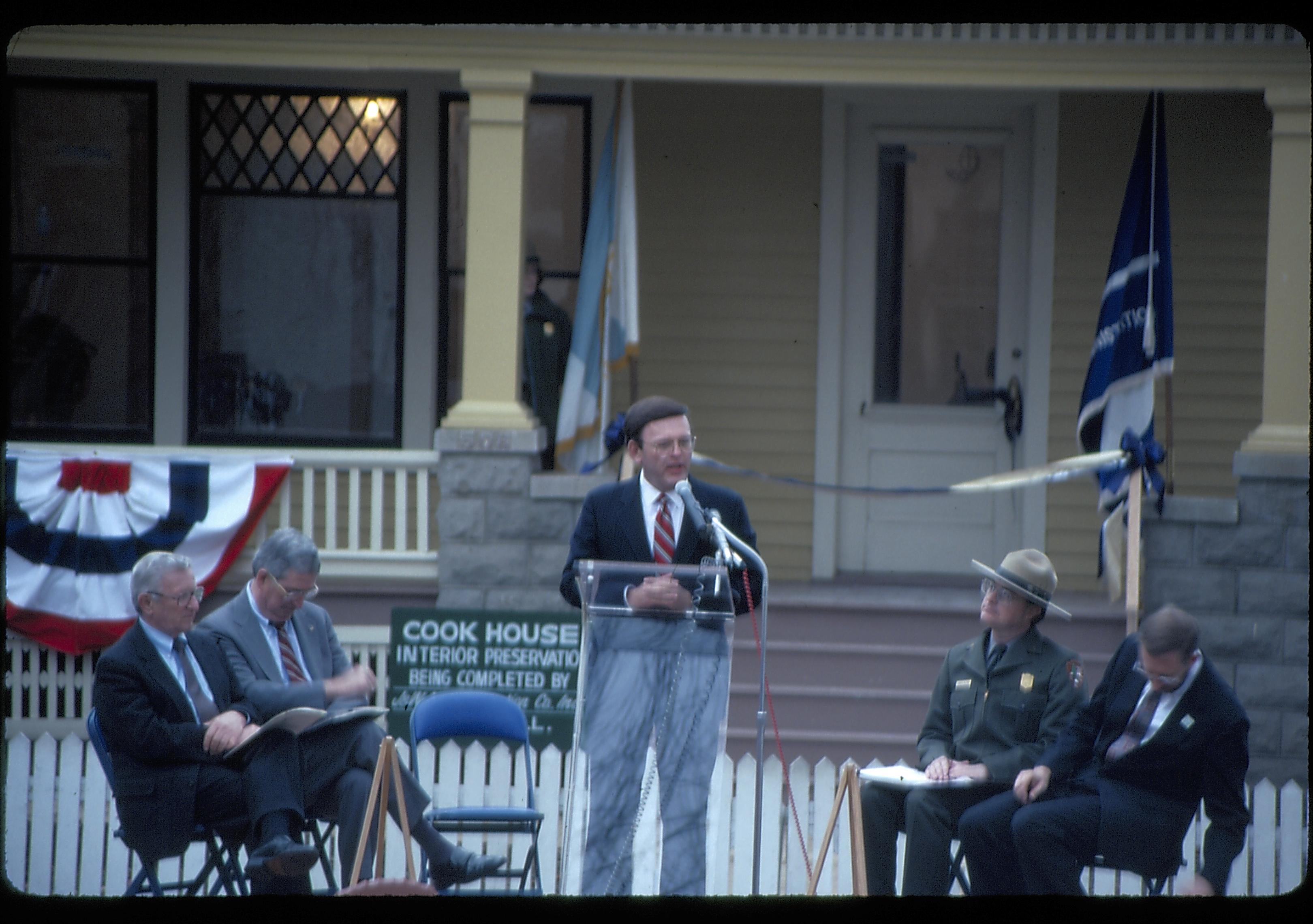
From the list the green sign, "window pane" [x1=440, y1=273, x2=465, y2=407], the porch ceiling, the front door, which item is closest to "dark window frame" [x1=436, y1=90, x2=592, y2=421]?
"window pane" [x1=440, y1=273, x2=465, y2=407]

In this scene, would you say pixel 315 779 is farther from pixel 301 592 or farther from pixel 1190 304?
pixel 1190 304

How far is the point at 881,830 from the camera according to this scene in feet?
17.9

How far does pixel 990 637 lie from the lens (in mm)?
5535

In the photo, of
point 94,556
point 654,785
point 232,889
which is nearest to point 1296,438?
point 654,785

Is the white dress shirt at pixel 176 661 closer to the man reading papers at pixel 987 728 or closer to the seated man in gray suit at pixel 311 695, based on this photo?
the seated man in gray suit at pixel 311 695

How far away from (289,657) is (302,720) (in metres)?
0.43

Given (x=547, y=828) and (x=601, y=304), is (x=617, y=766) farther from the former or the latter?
(x=601, y=304)

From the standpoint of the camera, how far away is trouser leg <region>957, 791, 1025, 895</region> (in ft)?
17.3

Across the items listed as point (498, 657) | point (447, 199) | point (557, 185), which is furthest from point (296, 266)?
point (498, 657)

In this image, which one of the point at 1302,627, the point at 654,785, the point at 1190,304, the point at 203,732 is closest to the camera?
the point at 654,785

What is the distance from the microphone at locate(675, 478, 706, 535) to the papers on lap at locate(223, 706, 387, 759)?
63.8 inches

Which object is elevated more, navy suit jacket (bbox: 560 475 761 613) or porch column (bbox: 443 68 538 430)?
porch column (bbox: 443 68 538 430)

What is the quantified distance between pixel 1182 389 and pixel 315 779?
605 cm

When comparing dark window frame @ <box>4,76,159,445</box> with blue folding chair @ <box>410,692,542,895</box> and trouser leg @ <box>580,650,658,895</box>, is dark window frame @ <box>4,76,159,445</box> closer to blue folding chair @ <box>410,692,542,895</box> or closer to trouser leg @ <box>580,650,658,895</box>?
blue folding chair @ <box>410,692,542,895</box>
